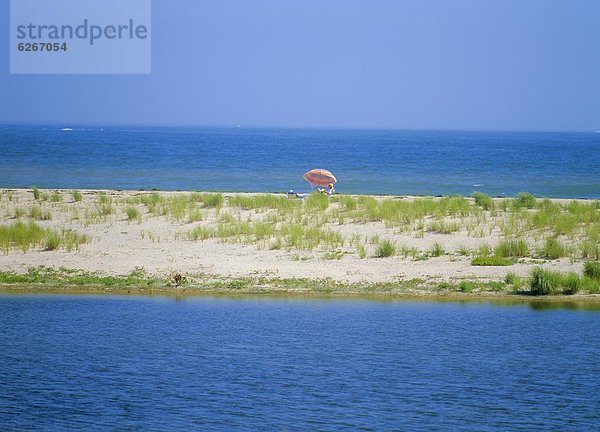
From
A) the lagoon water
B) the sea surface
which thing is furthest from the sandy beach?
the sea surface

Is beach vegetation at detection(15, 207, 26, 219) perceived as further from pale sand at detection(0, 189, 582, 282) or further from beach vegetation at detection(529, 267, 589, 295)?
beach vegetation at detection(529, 267, 589, 295)

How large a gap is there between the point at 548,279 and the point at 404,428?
1066cm

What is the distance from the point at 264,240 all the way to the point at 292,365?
11943 mm

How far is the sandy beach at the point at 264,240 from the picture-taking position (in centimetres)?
2434

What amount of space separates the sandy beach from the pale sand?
0.03 m

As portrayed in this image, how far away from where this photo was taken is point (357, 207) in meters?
34.5

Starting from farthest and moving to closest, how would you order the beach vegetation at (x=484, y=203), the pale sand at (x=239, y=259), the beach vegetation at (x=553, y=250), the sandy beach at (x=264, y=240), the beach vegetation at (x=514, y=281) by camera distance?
the beach vegetation at (x=484, y=203) → the beach vegetation at (x=553, y=250) → the sandy beach at (x=264, y=240) → the pale sand at (x=239, y=259) → the beach vegetation at (x=514, y=281)

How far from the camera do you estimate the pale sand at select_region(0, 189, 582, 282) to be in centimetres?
2405

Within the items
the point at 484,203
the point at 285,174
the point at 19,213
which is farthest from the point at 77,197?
the point at 285,174

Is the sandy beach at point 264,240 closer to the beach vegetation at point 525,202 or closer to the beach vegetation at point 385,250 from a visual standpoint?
the beach vegetation at point 385,250

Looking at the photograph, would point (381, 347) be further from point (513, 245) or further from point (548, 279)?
point (513, 245)

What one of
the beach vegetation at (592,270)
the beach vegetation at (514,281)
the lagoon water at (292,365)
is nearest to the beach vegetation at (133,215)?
the lagoon water at (292,365)

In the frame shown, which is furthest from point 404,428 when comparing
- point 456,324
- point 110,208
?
point 110,208

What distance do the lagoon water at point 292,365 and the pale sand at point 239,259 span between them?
2457 mm
